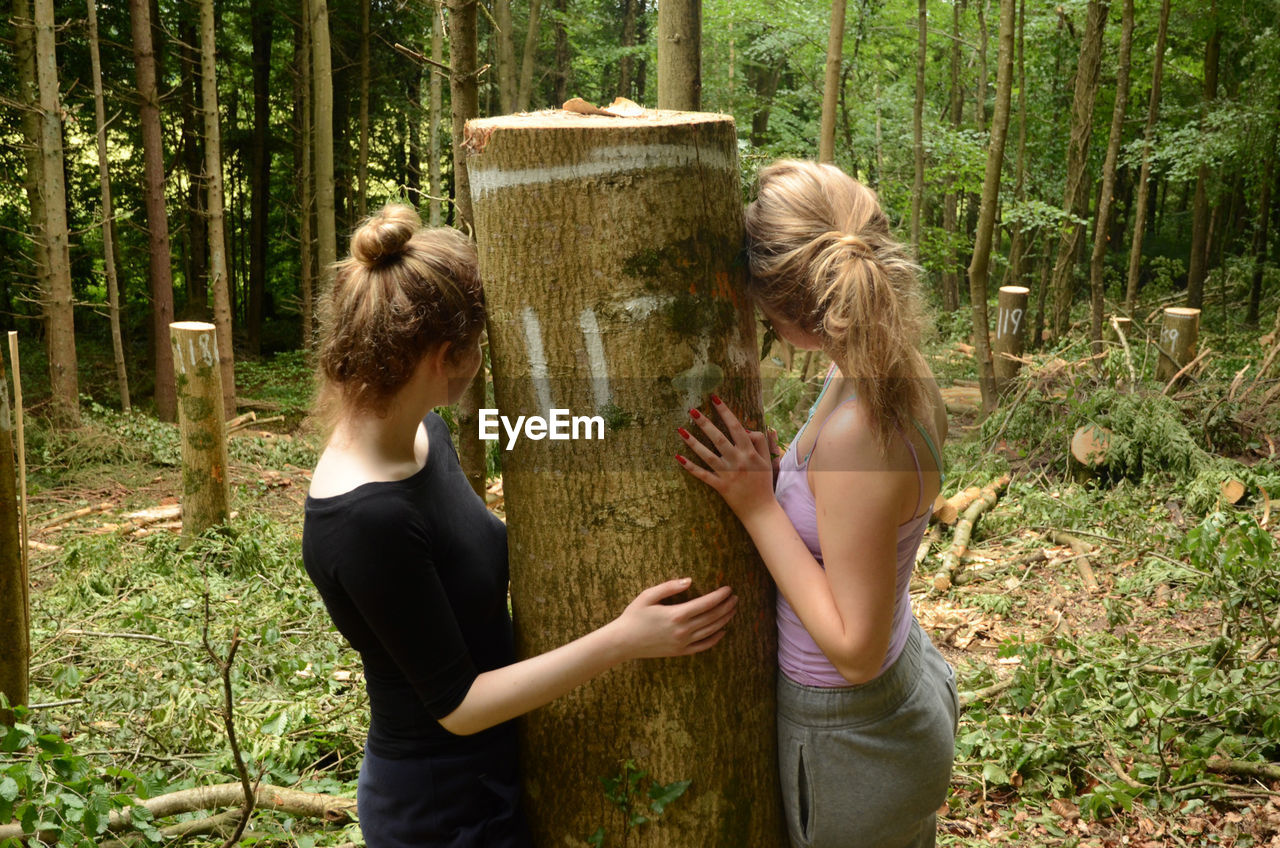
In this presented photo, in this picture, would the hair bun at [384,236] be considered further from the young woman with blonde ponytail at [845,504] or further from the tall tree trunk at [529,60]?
the tall tree trunk at [529,60]

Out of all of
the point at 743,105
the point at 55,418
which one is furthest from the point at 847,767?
the point at 743,105

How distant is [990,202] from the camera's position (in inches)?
318

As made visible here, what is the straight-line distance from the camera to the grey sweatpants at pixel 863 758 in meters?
1.69

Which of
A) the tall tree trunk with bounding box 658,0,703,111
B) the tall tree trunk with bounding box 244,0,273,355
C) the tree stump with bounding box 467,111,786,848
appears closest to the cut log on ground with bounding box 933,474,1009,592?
the tall tree trunk with bounding box 658,0,703,111

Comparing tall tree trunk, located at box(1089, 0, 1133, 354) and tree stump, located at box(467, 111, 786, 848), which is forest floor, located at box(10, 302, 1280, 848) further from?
tall tree trunk, located at box(1089, 0, 1133, 354)

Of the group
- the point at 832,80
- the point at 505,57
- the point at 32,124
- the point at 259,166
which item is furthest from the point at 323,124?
the point at 832,80

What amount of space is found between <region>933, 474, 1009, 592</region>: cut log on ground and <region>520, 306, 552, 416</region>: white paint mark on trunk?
439 cm

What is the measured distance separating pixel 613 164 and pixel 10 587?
222 cm

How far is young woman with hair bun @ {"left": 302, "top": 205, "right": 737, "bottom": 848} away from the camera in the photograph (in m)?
1.48

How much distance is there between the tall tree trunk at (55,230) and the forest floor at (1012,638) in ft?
4.56

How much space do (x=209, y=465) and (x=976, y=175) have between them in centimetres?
1091

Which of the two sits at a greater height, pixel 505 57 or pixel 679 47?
pixel 505 57

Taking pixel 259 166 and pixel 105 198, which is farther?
pixel 259 166

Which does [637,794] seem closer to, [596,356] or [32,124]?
[596,356]
